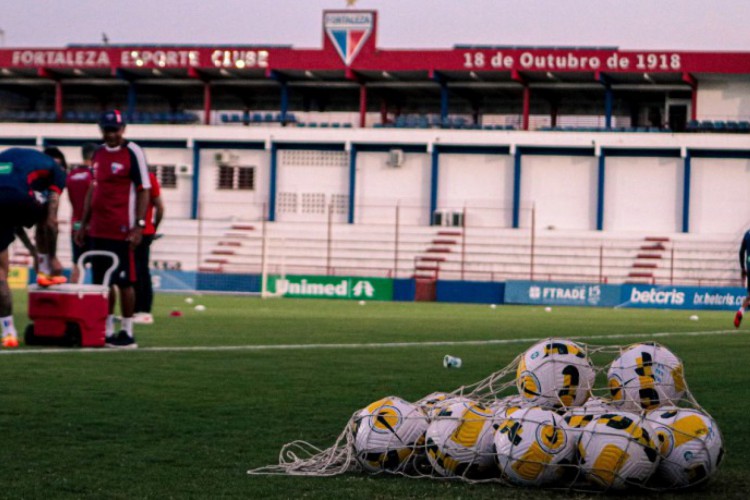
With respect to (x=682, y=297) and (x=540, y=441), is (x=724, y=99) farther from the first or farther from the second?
(x=540, y=441)

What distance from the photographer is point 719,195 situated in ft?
166

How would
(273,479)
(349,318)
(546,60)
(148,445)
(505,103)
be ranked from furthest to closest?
(505,103), (546,60), (349,318), (148,445), (273,479)

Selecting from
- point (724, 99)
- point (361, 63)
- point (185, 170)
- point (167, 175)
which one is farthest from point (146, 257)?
point (724, 99)

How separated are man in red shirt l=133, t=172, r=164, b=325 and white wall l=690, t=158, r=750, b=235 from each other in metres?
37.0

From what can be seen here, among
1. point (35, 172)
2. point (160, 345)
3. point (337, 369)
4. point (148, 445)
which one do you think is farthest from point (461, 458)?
point (160, 345)

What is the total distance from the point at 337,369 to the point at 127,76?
48619 mm

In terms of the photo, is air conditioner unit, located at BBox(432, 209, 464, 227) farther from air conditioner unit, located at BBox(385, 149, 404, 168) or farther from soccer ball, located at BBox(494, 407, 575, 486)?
soccer ball, located at BBox(494, 407, 575, 486)

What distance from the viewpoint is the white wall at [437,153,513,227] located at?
2057 inches

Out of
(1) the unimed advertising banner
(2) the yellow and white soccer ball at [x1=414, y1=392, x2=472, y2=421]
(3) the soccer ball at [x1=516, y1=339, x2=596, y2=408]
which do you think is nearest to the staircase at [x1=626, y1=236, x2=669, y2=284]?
(1) the unimed advertising banner

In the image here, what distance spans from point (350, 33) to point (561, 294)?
1964 centimetres

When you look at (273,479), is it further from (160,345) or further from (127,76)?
(127,76)

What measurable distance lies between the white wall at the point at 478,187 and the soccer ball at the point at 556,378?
46.1 meters

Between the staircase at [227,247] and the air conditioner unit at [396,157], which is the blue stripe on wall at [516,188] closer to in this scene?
the air conditioner unit at [396,157]

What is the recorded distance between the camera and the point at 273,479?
205 inches
